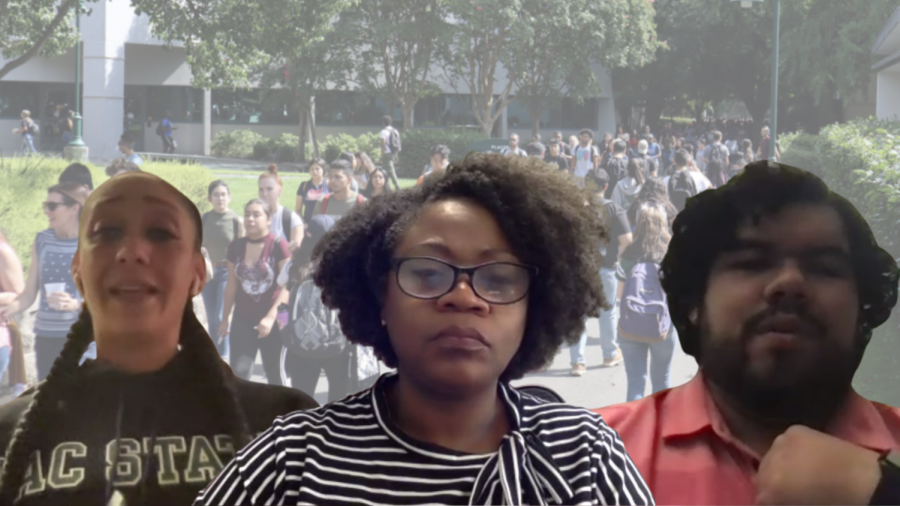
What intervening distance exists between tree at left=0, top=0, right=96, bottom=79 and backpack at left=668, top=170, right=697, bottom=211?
1.60m

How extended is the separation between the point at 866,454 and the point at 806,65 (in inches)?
36.1

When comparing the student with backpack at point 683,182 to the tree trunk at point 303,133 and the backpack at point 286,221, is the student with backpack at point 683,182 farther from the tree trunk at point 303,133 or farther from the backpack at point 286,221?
the backpack at point 286,221

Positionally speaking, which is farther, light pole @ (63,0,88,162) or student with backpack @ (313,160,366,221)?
student with backpack @ (313,160,366,221)

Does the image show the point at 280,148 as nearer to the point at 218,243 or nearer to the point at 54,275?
the point at 218,243

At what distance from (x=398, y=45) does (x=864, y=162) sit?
4.06 ft

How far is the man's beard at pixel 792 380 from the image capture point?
1.71m

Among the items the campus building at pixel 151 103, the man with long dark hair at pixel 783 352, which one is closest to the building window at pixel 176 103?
the campus building at pixel 151 103

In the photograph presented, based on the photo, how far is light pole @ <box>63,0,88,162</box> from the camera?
2.15 meters

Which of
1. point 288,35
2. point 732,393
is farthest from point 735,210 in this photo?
point 288,35

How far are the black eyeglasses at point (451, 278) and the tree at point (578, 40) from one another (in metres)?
0.88

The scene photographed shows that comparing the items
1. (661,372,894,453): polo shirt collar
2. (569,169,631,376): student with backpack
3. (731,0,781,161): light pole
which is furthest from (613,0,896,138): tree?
(661,372,894,453): polo shirt collar

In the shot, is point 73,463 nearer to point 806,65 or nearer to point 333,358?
point 333,358

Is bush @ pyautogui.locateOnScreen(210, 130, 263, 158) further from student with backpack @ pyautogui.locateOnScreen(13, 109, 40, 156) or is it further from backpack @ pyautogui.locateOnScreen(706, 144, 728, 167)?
backpack @ pyautogui.locateOnScreen(706, 144, 728, 167)

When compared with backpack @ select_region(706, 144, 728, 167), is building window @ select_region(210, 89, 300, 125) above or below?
above
